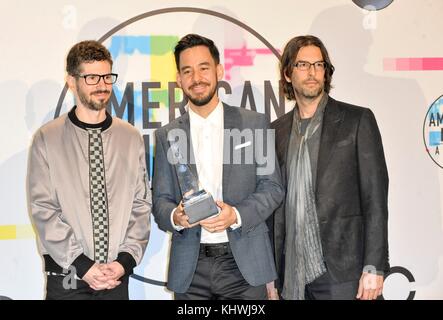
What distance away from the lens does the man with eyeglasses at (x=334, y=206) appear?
3.02 meters

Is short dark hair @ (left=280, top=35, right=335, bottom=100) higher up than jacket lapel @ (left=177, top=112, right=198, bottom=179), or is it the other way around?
→ short dark hair @ (left=280, top=35, right=335, bottom=100)

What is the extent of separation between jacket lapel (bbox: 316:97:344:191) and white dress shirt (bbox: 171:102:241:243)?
22.7 inches

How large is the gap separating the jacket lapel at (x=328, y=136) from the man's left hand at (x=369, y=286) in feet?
1.91

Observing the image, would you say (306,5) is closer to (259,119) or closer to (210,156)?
A: (259,119)

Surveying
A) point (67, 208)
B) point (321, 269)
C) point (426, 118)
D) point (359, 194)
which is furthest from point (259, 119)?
point (426, 118)

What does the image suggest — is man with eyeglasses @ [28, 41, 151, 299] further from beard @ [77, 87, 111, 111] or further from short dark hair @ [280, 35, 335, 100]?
short dark hair @ [280, 35, 335, 100]

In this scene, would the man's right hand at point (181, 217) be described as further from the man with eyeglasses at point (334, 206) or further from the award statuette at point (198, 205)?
the man with eyeglasses at point (334, 206)

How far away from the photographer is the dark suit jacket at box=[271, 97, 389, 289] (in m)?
3.02

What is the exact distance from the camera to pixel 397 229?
163 inches

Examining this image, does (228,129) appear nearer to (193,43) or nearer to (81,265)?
(193,43)

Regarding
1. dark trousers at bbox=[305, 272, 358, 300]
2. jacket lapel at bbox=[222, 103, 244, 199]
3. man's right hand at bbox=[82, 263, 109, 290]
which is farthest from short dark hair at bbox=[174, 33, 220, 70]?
dark trousers at bbox=[305, 272, 358, 300]

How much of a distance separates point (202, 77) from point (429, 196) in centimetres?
212

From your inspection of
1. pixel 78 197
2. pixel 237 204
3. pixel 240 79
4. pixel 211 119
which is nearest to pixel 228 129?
pixel 211 119

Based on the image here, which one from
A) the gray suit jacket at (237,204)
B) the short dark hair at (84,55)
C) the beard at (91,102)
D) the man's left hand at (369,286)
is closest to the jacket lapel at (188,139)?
the gray suit jacket at (237,204)
